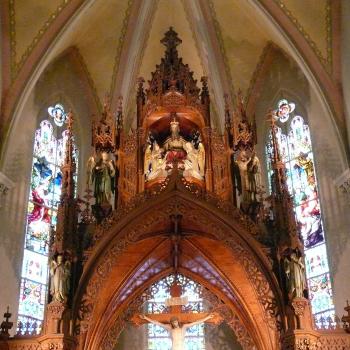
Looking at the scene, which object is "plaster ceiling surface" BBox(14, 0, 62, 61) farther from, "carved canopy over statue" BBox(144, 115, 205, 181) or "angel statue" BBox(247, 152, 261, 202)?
"angel statue" BBox(247, 152, 261, 202)

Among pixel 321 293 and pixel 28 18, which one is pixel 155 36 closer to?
pixel 28 18

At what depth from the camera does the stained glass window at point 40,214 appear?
14445 mm

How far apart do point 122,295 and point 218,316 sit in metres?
1.92

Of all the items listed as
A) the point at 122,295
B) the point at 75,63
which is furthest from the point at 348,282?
the point at 75,63

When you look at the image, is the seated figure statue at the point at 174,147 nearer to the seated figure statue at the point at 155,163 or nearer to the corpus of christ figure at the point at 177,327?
the seated figure statue at the point at 155,163

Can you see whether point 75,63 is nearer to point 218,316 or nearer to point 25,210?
point 25,210

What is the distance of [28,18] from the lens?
1575cm

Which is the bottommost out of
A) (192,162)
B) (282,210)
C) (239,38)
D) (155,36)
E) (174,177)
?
(282,210)

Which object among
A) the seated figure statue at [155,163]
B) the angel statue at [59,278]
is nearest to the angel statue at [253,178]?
the seated figure statue at [155,163]

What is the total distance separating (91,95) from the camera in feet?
59.8

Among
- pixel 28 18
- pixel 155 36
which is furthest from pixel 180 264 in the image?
pixel 155 36

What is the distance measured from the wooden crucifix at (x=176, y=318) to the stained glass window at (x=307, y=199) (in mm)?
2728

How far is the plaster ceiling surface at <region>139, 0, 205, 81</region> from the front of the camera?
58.4 ft

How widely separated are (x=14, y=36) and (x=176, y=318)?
25.6 feet
